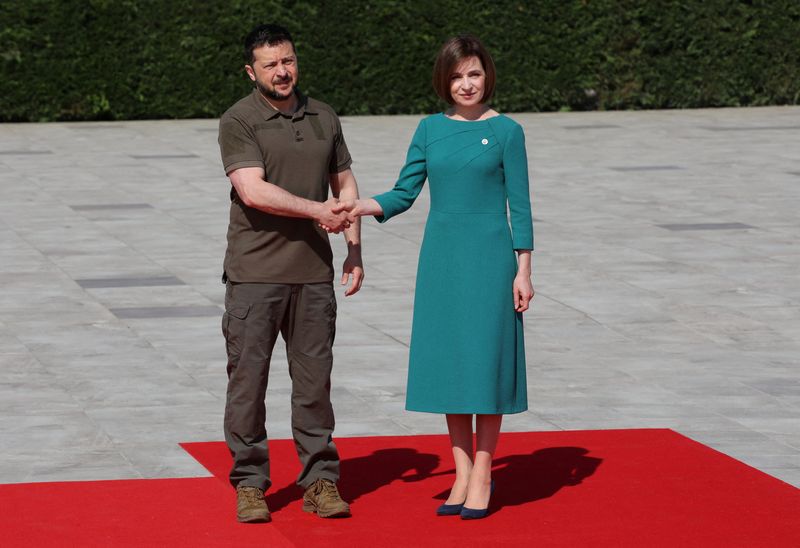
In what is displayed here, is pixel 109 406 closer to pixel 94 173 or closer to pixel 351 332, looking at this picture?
pixel 351 332

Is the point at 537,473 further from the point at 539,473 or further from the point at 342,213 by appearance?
the point at 342,213

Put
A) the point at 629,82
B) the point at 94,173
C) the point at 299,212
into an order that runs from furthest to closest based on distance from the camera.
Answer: the point at 629,82
the point at 94,173
the point at 299,212

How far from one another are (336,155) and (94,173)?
12.3 m

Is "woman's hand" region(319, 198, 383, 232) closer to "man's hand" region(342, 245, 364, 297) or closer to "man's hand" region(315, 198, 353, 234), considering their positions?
"man's hand" region(315, 198, 353, 234)

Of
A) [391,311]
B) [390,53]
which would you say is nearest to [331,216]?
[391,311]

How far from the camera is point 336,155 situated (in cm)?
630

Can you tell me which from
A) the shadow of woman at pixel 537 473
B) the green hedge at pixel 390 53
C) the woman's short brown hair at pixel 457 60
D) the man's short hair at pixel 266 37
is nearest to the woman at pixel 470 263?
the woman's short brown hair at pixel 457 60

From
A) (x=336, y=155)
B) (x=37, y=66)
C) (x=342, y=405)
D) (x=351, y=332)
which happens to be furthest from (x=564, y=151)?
(x=336, y=155)

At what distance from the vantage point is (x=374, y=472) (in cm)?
687

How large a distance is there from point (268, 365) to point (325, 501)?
569 millimetres

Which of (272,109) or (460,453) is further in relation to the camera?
(460,453)

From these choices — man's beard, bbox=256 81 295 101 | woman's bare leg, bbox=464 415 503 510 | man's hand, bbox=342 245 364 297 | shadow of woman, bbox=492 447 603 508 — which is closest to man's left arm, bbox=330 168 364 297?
man's hand, bbox=342 245 364 297

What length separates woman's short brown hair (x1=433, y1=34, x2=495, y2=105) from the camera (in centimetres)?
608

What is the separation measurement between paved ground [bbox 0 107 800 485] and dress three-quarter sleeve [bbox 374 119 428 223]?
1.29ft
